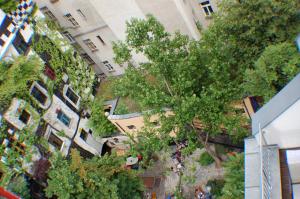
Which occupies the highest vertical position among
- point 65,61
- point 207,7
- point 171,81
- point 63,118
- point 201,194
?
point 207,7

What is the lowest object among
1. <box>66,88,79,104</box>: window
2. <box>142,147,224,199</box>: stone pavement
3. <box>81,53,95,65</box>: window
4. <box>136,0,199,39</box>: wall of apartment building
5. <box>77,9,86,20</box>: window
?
<box>142,147,224,199</box>: stone pavement

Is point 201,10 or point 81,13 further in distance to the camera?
point 81,13

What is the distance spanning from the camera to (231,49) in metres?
25.0

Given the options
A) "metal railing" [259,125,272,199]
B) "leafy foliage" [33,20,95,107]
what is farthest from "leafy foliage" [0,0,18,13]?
"metal railing" [259,125,272,199]

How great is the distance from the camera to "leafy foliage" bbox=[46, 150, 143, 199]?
26.5 metres

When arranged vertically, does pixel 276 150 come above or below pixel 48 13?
below

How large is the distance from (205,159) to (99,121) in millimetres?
8005

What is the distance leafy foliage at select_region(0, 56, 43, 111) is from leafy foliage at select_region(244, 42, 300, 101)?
13098 mm

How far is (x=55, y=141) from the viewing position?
30688 mm

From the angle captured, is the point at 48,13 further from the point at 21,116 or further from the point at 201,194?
the point at 201,194

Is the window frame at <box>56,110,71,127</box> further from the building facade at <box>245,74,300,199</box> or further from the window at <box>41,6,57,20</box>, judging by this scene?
→ the building facade at <box>245,74,300,199</box>

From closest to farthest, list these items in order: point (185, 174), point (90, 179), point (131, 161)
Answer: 1. point (90, 179)
2. point (185, 174)
3. point (131, 161)

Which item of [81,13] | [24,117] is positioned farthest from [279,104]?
[81,13]

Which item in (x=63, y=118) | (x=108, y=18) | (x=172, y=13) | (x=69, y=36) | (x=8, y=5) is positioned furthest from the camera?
(x=69, y=36)
